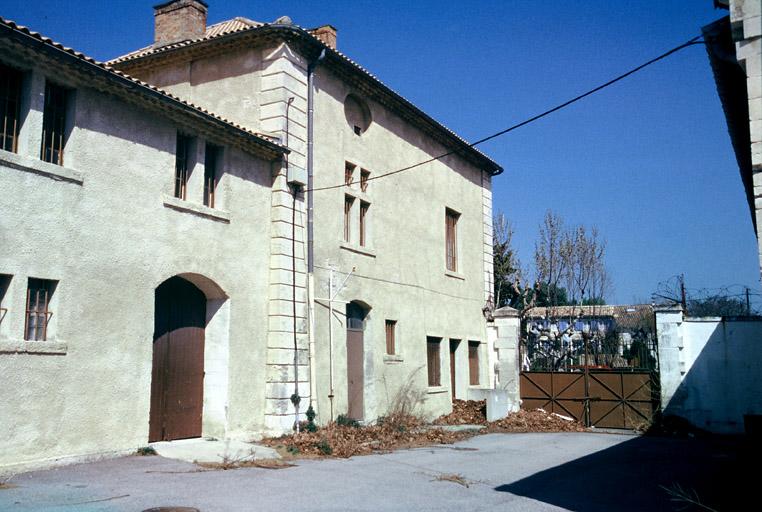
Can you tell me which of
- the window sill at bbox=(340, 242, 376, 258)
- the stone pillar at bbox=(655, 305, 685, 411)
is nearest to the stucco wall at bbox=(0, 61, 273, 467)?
the window sill at bbox=(340, 242, 376, 258)

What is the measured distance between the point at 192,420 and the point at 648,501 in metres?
7.38

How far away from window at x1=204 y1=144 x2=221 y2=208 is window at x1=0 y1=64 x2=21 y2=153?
347cm

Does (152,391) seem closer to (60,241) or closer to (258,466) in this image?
(258,466)

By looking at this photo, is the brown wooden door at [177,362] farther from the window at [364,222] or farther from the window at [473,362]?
the window at [473,362]

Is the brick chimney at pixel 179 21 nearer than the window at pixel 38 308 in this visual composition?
No

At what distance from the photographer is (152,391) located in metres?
11.4

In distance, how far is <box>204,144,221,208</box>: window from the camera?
1243 cm

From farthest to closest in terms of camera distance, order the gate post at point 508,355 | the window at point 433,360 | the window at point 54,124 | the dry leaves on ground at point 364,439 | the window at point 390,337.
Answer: the gate post at point 508,355, the window at point 433,360, the window at point 390,337, the dry leaves on ground at point 364,439, the window at point 54,124

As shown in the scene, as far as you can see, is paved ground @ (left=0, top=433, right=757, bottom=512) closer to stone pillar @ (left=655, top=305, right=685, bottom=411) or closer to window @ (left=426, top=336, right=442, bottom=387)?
stone pillar @ (left=655, top=305, right=685, bottom=411)

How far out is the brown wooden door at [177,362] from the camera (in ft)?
37.8

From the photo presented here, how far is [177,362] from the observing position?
11.9 metres

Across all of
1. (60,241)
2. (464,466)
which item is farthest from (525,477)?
(60,241)

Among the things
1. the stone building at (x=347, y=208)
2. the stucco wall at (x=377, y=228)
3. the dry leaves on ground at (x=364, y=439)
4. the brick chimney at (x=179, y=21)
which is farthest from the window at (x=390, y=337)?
the brick chimney at (x=179, y=21)

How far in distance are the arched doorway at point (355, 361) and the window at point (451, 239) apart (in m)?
5.40
